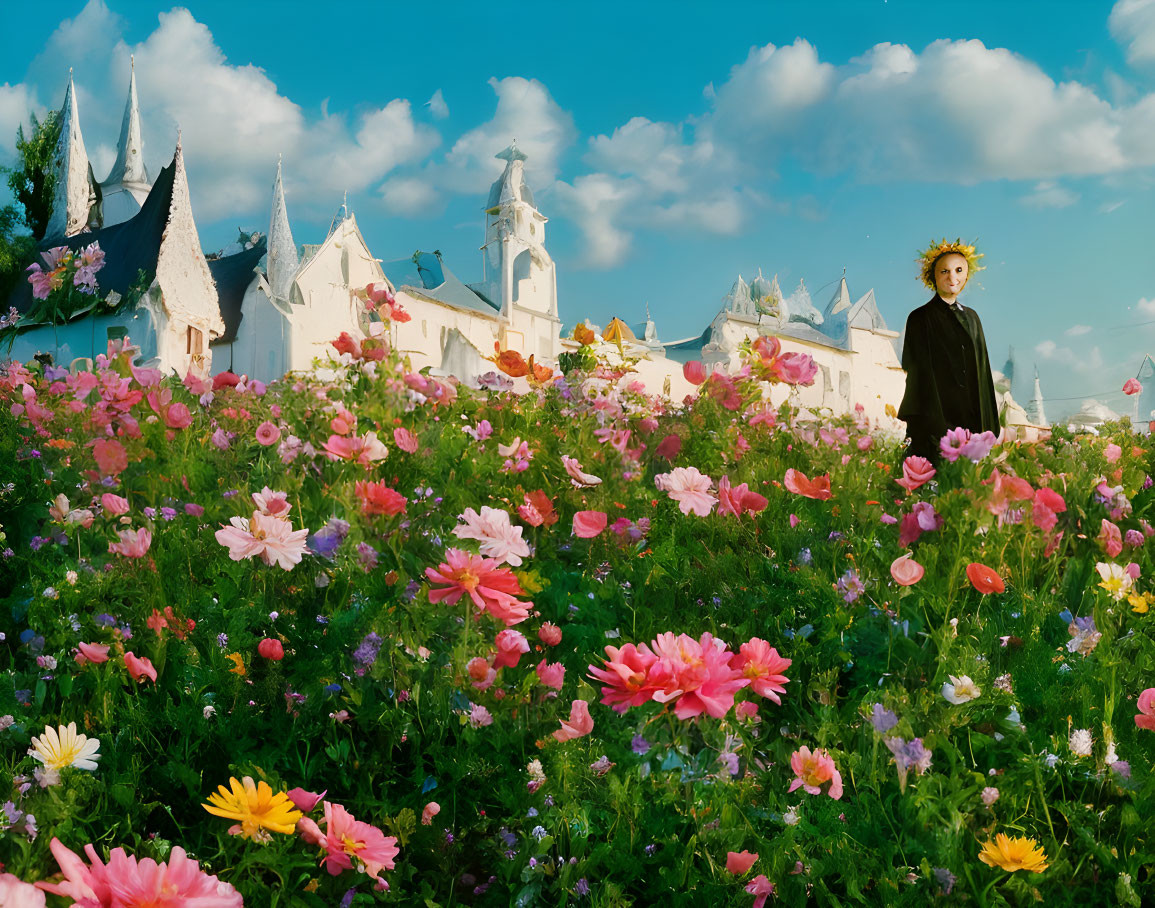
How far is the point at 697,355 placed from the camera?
28.3m

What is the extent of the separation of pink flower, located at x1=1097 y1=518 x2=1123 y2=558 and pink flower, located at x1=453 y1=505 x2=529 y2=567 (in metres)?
2.15

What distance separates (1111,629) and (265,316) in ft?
57.9

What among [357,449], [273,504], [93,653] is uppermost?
[357,449]

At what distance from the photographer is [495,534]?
1.88 m

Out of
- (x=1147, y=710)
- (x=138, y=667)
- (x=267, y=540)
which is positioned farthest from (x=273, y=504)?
(x=1147, y=710)

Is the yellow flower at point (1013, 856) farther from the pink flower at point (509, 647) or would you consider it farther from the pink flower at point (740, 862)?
the pink flower at point (509, 647)

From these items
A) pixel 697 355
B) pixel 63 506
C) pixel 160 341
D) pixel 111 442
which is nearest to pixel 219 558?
pixel 63 506

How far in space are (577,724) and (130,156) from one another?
81.4ft

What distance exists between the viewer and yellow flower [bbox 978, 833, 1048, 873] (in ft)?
5.33

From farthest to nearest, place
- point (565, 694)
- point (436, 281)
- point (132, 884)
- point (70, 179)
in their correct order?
point (436, 281), point (70, 179), point (565, 694), point (132, 884)

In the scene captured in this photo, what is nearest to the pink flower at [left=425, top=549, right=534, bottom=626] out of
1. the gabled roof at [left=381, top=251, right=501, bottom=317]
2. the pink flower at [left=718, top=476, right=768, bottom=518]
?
the pink flower at [left=718, top=476, right=768, bottom=518]

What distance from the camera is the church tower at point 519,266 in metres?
23.4

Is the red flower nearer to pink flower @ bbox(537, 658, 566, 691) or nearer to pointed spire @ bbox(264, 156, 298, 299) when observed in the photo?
pink flower @ bbox(537, 658, 566, 691)

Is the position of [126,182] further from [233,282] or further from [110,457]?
[110,457]
